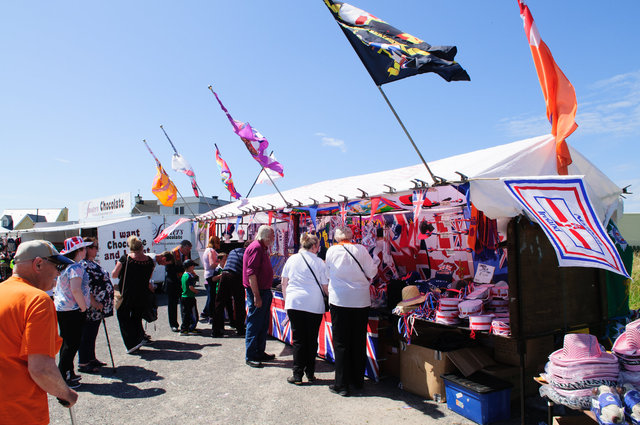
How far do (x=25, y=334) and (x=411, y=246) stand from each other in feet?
17.3

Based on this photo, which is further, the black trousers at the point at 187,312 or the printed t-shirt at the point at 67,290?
the black trousers at the point at 187,312

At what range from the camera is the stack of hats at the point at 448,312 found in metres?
4.25

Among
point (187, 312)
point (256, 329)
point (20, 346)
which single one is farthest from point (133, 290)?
point (20, 346)

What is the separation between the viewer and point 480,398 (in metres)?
3.72

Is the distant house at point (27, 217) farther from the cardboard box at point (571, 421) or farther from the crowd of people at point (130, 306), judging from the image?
the cardboard box at point (571, 421)

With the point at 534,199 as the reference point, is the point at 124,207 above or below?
above

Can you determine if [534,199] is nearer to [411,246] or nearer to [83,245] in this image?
[411,246]

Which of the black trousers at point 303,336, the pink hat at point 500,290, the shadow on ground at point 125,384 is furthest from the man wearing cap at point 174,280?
the pink hat at point 500,290

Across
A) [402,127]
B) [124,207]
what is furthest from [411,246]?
[124,207]

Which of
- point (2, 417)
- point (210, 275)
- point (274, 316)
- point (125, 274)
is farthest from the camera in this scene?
point (210, 275)

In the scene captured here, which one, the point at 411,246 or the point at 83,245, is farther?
the point at 411,246

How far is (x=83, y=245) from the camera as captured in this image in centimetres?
495

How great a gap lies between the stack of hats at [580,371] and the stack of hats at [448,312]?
1.31m

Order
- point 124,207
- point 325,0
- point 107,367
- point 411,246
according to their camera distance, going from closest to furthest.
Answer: point 325,0
point 107,367
point 411,246
point 124,207
